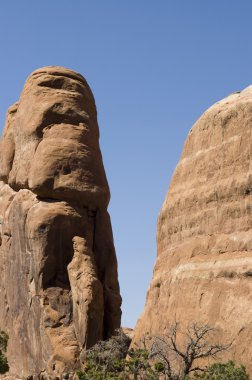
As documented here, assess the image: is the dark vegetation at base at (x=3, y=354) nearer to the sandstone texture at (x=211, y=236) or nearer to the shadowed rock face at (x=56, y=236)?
the shadowed rock face at (x=56, y=236)

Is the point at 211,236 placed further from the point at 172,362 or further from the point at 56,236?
the point at 56,236

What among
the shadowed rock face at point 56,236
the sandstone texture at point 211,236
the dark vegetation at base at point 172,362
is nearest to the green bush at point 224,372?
the dark vegetation at base at point 172,362

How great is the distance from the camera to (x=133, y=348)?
37.5m

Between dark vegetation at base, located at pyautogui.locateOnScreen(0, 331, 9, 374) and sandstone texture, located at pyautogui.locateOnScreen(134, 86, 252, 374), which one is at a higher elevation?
sandstone texture, located at pyautogui.locateOnScreen(134, 86, 252, 374)

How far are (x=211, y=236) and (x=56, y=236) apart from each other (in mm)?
14891

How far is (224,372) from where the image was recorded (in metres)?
28.7

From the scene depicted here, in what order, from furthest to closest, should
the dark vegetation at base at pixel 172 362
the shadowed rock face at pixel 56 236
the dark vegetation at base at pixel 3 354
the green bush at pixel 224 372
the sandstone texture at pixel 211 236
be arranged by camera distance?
the shadowed rock face at pixel 56 236, the dark vegetation at base at pixel 3 354, the sandstone texture at pixel 211 236, the dark vegetation at base at pixel 172 362, the green bush at pixel 224 372

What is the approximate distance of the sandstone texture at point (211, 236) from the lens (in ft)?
101

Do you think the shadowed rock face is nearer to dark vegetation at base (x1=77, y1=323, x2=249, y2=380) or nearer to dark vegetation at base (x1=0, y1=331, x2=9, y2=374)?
dark vegetation at base (x1=0, y1=331, x2=9, y2=374)

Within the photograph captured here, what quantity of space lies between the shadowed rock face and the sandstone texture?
765 centimetres

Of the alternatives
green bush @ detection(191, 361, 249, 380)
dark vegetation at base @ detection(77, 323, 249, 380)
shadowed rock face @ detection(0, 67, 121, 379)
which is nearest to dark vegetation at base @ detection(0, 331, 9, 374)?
shadowed rock face @ detection(0, 67, 121, 379)

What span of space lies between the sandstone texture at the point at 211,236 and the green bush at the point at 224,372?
2.86 feet

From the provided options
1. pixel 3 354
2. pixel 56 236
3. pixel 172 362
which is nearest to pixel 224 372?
pixel 172 362

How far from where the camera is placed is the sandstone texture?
30.8m
